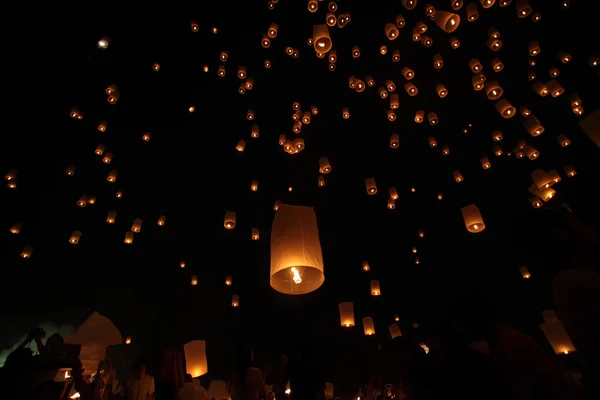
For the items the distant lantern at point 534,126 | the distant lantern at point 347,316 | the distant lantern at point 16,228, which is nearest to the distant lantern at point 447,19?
the distant lantern at point 534,126

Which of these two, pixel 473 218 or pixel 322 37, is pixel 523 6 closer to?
pixel 473 218

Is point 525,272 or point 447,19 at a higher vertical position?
point 447,19

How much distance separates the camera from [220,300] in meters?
10.6

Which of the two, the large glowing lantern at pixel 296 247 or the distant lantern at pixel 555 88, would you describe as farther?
the distant lantern at pixel 555 88

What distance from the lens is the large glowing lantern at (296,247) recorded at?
2402 mm

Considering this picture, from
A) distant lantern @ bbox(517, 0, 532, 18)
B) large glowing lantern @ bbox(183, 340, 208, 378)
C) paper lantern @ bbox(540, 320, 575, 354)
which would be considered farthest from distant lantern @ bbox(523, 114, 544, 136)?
large glowing lantern @ bbox(183, 340, 208, 378)

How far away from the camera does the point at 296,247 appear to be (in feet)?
7.95

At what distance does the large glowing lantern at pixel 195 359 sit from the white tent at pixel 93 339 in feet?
4.13

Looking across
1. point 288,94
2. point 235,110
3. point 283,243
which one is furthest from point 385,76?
point 283,243

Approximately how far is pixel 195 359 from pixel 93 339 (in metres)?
1.63

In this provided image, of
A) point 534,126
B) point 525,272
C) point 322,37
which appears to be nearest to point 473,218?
point 534,126

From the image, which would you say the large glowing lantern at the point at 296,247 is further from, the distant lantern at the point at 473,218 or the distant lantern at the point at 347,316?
the distant lantern at the point at 347,316

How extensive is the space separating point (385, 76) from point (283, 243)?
6.57 metres

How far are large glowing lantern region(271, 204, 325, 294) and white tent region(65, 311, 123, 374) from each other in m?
4.27
